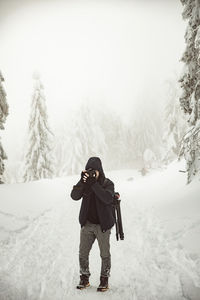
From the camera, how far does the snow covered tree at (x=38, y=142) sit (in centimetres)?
2106

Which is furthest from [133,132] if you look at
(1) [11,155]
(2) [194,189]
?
(2) [194,189]

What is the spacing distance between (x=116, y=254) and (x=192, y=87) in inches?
259

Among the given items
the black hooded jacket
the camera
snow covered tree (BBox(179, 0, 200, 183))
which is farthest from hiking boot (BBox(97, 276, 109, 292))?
snow covered tree (BBox(179, 0, 200, 183))

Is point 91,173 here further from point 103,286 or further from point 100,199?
point 103,286

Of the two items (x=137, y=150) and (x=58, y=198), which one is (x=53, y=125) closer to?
(x=137, y=150)

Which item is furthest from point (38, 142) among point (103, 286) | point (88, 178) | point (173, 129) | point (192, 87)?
point (103, 286)

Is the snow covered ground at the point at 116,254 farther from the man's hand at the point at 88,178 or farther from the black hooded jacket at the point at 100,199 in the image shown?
the man's hand at the point at 88,178

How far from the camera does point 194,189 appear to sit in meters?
8.08

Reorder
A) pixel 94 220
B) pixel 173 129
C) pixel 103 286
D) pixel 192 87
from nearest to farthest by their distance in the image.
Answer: pixel 103 286, pixel 94 220, pixel 192 87, pixel 173 129

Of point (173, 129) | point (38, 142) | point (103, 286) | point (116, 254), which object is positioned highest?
point (173, 129)

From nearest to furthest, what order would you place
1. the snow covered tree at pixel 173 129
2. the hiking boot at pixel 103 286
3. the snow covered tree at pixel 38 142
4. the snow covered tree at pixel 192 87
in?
the hiking boot at pixel 103 286
the snow covered tree at pixel 192 87
the snow covered tree at pixel 38 142
the snow covered tree at pixel 173 129

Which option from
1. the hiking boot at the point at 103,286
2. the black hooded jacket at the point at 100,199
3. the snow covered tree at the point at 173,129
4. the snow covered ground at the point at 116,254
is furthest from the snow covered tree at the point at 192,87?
the snow covered tree at the point at 173,129

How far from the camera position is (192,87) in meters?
8.20

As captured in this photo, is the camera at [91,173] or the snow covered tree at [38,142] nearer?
the camera at [91,173]
